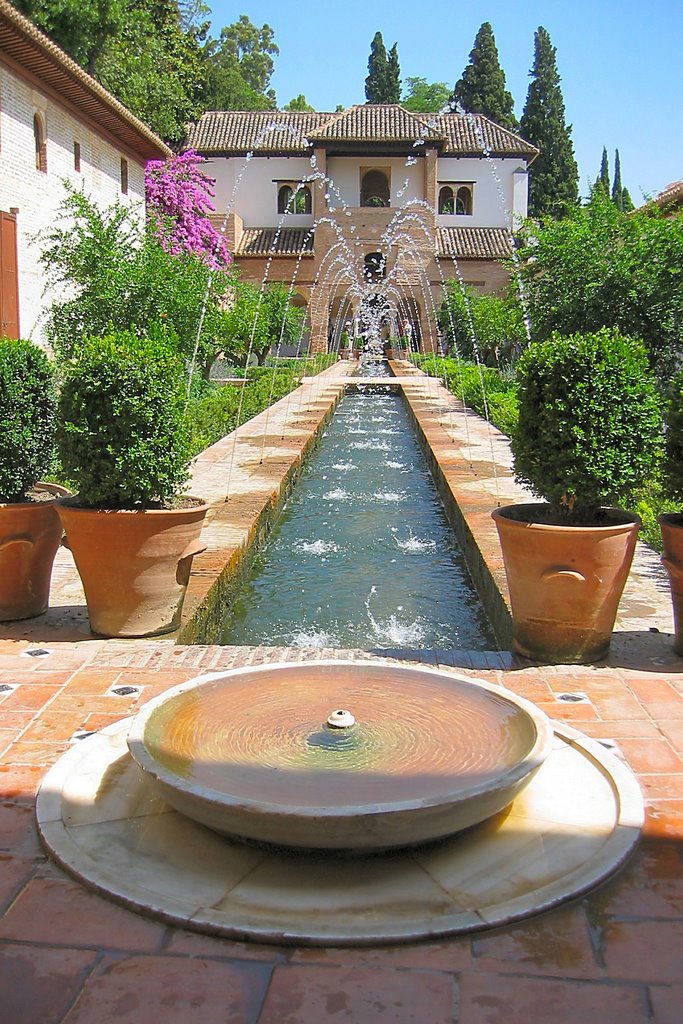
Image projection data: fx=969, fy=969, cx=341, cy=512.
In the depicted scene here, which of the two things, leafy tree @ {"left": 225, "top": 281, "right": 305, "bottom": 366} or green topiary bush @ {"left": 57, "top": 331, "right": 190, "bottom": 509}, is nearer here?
green topiary bush @ {"left": 57, "top": 331, "right": 190, "bottom": 509}

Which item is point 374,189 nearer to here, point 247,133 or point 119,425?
point 247,133

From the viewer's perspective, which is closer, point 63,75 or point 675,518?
point 675,518

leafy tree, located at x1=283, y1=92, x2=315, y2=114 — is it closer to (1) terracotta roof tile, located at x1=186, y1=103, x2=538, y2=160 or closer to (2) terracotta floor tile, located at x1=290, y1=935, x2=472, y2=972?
(1) terracotta roof tile, located at x1=186, y1=103, x2=538, y2=160

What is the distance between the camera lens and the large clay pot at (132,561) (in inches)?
163

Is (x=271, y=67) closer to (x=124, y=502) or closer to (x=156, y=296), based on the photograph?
(x=156, y=296)

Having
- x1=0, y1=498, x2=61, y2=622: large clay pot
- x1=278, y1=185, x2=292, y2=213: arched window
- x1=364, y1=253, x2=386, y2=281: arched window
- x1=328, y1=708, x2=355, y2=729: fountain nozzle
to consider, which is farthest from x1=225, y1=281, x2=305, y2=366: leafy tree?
x1=328, y1=708, x2=355, y2=729: fountain nozzle

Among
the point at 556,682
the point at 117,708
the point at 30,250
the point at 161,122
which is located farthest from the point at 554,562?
the point at 161,122

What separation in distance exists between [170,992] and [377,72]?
5674 cm

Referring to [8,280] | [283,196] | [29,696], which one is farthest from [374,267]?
[29,696]

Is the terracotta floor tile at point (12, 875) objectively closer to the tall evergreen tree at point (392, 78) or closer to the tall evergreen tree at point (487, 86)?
the tall evergreen tree at point (487, 86)

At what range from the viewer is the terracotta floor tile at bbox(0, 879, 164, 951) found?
2094mm

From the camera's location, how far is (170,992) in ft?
6.31

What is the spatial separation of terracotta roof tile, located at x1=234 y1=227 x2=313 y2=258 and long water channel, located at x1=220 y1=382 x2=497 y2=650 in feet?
86.5

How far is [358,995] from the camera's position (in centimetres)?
192
